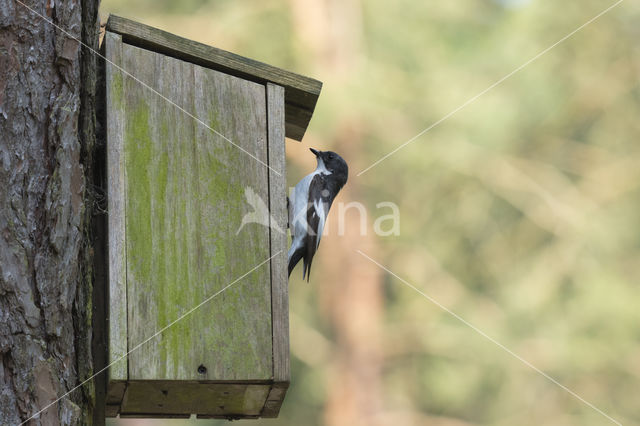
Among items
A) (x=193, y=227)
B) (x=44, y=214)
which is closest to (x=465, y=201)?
(x=193, y=227)

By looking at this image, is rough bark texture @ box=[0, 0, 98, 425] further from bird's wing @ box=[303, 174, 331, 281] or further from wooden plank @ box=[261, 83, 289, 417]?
bird's wing @ box=[303, 174, 331, 281]

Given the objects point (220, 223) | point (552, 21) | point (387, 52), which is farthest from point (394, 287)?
point (220, 223)

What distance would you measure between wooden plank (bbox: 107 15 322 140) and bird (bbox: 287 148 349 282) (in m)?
1.18

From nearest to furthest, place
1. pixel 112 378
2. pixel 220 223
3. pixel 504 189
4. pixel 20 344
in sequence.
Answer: pixel 20 344 → pixel 112 378 → pixel 220 223 → pixel 504 189

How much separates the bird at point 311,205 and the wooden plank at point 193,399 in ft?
4.50

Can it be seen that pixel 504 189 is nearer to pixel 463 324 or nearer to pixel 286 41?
pixel 463 324

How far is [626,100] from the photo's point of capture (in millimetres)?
11211

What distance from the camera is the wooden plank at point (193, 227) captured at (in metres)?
3.02

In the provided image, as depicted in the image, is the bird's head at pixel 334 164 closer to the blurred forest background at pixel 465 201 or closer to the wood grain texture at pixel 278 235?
the wood grain texture at pixel 278 235

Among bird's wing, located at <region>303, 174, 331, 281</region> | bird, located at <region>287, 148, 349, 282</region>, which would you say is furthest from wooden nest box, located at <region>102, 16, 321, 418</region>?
bird's wing, located at <region>303, 174, 331, 281</region>

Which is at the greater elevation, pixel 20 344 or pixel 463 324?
pixel 463 324

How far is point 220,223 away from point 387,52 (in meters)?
7.67

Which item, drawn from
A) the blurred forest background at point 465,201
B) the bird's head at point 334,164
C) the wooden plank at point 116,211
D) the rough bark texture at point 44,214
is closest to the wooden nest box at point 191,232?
the wooden plank at point 116,211

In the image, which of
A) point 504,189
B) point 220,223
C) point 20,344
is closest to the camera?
point 20,344
